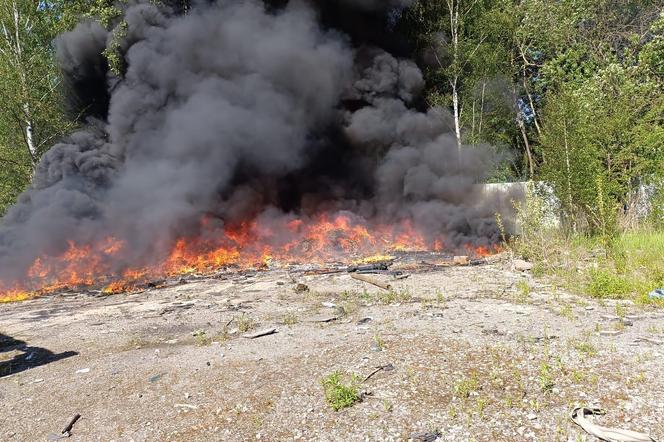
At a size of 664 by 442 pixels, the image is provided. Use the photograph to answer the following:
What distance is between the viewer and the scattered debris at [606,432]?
306 centimetres

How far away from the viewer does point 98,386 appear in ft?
15.9

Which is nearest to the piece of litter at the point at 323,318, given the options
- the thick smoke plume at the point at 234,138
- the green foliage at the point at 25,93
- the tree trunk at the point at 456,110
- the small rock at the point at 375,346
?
the small rock at the point at 375,346

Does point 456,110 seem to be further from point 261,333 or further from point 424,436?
point 424,436

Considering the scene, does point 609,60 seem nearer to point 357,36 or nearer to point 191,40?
point 357,36

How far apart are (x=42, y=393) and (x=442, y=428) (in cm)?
432

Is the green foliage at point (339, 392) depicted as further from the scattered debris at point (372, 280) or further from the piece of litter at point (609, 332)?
the scattered debris at point (372, 280)

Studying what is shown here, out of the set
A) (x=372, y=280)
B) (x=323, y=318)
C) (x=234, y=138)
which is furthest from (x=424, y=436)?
(x=234, y=138)

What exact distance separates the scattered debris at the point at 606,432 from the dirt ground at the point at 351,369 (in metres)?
0.06

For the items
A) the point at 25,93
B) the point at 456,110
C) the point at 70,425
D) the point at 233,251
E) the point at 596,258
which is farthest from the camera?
the point at 456,110

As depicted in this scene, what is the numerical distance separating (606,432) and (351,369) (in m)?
2.33

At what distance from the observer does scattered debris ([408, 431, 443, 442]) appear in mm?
3354

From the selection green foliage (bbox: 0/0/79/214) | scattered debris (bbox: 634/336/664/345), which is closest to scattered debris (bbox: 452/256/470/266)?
scattered debris (bbox: 634/336/664/345)

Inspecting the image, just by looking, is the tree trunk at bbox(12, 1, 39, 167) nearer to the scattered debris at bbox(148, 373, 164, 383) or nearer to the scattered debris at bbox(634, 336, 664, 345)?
the scattered debris at bbox(148, 373, 164, 383)

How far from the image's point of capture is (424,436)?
3.39 metres
